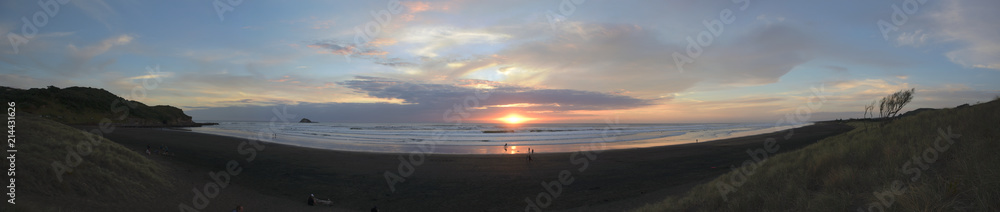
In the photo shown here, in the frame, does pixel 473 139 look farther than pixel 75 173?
Yes

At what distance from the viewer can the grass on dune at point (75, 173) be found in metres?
10.2

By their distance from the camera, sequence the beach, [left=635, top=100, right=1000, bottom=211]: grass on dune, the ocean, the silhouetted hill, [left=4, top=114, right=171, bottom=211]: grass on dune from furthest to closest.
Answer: the silhouetted hill → the ocean → the beach → [left=4, top=114, right=171, bottom=211]: grass on dune → [left=635, top=100, right=1000, bottom=211]: grass on dune

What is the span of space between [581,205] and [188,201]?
628 inches

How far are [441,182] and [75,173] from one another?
13.7m

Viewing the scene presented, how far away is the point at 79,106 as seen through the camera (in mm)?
64062

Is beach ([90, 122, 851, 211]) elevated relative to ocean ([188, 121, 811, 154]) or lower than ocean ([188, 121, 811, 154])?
lower

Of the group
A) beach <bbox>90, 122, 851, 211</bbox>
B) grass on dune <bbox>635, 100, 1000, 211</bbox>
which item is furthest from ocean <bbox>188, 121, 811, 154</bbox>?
grass on dune <bbox>635, 100, 1000, 211</bbox>

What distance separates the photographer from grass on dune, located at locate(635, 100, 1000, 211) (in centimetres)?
493

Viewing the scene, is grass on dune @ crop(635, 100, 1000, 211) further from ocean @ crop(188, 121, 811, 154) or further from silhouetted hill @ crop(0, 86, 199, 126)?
silhouetted hill @ crop(0, 86, 199, 126)

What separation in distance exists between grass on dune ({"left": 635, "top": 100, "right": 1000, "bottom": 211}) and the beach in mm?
6719

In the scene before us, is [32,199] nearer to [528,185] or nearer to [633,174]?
A: [528,185]

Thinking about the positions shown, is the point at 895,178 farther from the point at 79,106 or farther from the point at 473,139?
the point at 79,106

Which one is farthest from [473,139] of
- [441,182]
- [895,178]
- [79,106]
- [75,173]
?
[79,106]

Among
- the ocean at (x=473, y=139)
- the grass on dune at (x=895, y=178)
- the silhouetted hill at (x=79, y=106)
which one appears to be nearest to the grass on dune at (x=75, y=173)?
the grass on dune at (x=895, y=178)
